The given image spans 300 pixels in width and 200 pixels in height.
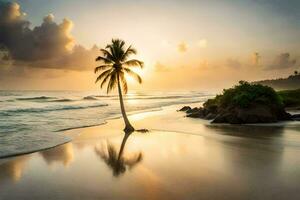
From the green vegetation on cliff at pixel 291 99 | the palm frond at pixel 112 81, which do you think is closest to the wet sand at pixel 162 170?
the palm frond at pixel 112 81

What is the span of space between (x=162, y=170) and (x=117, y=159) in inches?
155

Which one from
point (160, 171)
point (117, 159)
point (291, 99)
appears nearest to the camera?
point (160, 171)

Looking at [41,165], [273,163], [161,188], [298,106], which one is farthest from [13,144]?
[298,106]

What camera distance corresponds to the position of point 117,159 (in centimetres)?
1695

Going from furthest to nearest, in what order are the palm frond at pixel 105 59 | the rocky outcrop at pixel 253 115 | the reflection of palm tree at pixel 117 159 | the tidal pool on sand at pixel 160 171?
the rocky outcrop at pixel 253 115 < the palm frond at pixel 105 59 < the reflection of palm tree at pixel 117 159 < the tidal pool on sand at pixel 160 171

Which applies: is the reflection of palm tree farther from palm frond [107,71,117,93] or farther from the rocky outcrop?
the rocky outcrop

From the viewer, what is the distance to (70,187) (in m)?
11.9

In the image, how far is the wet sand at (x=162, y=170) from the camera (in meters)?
11.0

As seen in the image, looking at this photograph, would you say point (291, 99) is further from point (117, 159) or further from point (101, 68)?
point (117, 159)

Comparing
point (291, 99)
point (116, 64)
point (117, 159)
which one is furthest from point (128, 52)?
point (291, 99)

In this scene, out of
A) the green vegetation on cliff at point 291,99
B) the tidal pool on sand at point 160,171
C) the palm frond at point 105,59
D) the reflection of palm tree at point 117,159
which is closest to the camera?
the tidal pool on sand at point 160,171

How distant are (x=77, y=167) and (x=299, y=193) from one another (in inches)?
431

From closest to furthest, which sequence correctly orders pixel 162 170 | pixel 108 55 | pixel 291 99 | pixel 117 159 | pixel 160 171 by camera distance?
pixel 160 171 → pixel 162 170 → pixel 117 159 → pixel 108 55 → pixel 291 99

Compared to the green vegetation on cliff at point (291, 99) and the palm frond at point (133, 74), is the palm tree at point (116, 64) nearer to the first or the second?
the palm frond at point (133, 74)
